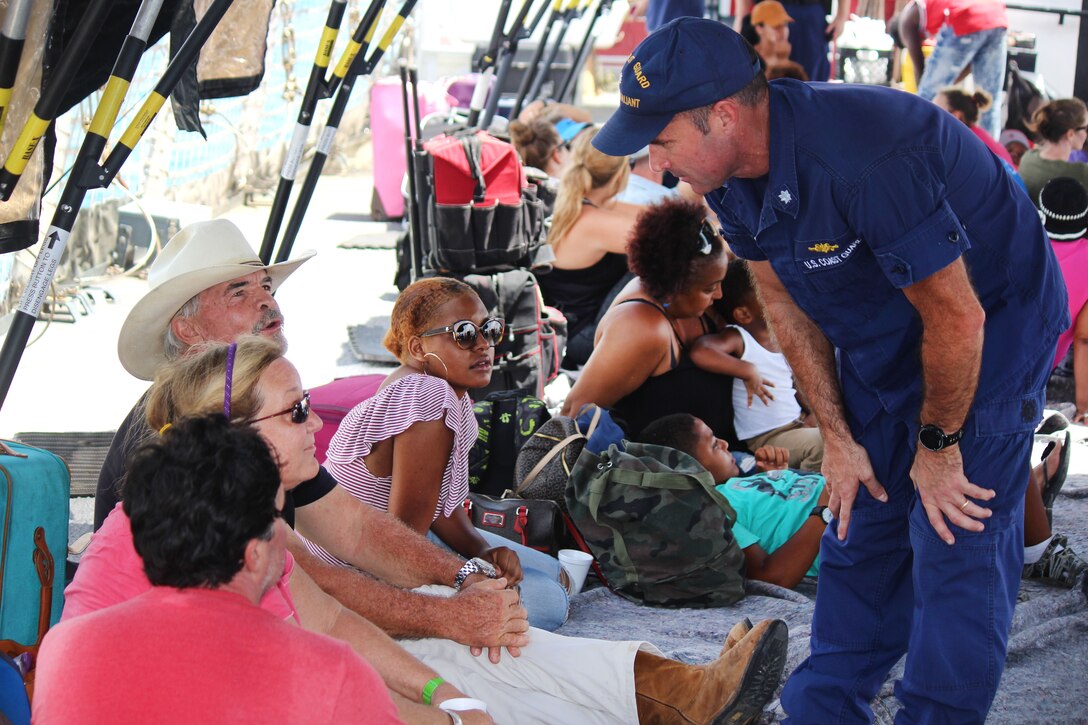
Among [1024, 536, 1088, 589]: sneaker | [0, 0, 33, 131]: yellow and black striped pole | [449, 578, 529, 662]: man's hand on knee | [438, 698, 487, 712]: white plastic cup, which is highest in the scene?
[0, 0, 33, 131]: yellow and black striped pole

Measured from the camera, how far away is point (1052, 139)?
22.4 ft

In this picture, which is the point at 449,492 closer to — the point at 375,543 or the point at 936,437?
the point at 375,543

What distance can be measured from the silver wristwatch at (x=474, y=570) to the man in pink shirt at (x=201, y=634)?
1.08 m

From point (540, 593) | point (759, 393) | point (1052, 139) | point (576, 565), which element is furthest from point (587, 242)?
point (1052, 139)

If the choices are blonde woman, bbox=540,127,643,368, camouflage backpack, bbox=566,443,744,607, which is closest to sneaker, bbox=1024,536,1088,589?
camouflage backpack, bbox=566,443,744,607

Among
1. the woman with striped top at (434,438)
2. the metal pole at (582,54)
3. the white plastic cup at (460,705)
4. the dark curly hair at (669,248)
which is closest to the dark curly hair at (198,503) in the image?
the white plastic cup at (460,705)

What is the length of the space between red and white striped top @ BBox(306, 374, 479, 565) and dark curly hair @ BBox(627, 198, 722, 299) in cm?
129

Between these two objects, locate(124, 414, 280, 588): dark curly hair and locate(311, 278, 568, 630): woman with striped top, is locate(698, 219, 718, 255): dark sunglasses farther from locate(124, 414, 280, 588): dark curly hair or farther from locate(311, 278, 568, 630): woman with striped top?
locate(124, 414, 280, 588): dark curly hair

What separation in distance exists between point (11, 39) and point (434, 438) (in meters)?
1.32

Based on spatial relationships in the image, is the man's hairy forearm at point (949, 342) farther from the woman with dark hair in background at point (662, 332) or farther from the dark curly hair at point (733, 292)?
the dark curly hair at point (733, 292)

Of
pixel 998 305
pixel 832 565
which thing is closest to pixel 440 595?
pixel 832 565

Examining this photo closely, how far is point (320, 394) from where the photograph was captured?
12.1 ft

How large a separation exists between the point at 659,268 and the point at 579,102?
9.87 metres

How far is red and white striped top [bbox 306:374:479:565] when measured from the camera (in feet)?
9.83
